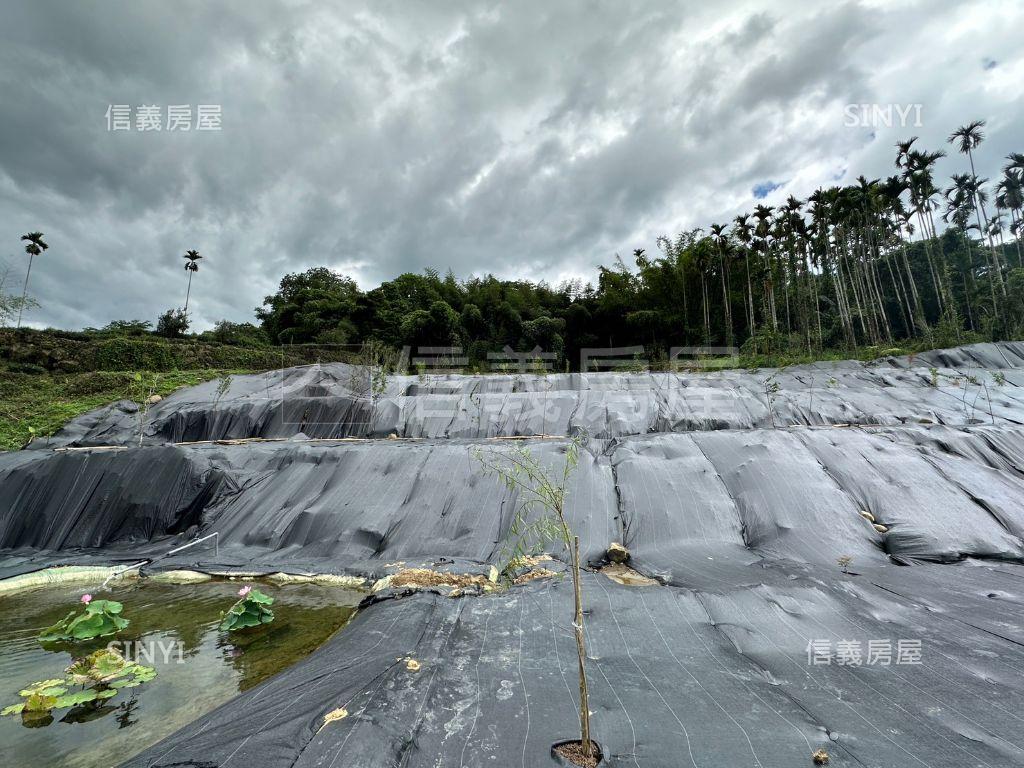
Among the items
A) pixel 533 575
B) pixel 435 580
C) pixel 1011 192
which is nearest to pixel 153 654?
pixel 435 580

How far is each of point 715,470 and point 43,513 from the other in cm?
901

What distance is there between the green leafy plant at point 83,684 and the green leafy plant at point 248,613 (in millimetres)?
564

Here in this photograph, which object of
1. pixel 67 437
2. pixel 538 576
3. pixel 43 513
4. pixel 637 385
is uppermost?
pixel 637 385

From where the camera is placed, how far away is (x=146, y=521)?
5.80m

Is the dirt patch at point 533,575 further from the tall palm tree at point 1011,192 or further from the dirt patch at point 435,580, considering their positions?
the tall palm tree at point 1011,192

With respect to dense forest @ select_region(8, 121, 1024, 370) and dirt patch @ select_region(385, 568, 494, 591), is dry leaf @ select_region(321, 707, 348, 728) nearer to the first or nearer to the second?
dirt patch @ select_region(385, 568, 494, 591)

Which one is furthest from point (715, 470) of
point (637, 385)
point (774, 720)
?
point (637, 385)

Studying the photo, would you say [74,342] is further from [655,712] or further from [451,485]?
[655,712]

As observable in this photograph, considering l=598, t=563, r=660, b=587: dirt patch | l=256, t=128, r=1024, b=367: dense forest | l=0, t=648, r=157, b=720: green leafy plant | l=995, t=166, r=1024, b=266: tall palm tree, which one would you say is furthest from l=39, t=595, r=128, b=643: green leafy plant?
l=995, t=166, r=1024, b=266: tall palm tree

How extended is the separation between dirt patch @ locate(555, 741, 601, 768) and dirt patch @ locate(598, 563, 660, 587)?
6.70 ft

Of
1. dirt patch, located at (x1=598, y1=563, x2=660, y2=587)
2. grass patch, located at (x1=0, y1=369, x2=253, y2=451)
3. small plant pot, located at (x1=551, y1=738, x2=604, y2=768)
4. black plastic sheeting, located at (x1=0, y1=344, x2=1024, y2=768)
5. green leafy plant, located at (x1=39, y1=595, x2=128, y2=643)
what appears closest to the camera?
small plant pot, located at (x1=551, y1=738, x2=604, y2=768)

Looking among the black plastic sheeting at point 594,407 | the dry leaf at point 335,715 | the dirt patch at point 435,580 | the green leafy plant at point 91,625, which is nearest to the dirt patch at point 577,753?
the dry leaf at point 335,715

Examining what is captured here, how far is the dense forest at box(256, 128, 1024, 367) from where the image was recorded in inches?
762

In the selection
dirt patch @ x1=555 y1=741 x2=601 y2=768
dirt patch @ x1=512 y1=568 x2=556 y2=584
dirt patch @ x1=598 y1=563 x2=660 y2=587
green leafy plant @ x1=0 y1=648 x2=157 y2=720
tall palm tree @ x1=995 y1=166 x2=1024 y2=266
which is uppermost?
tall palm tree @ x1=995 y1=166 x2=1024 y2=266
